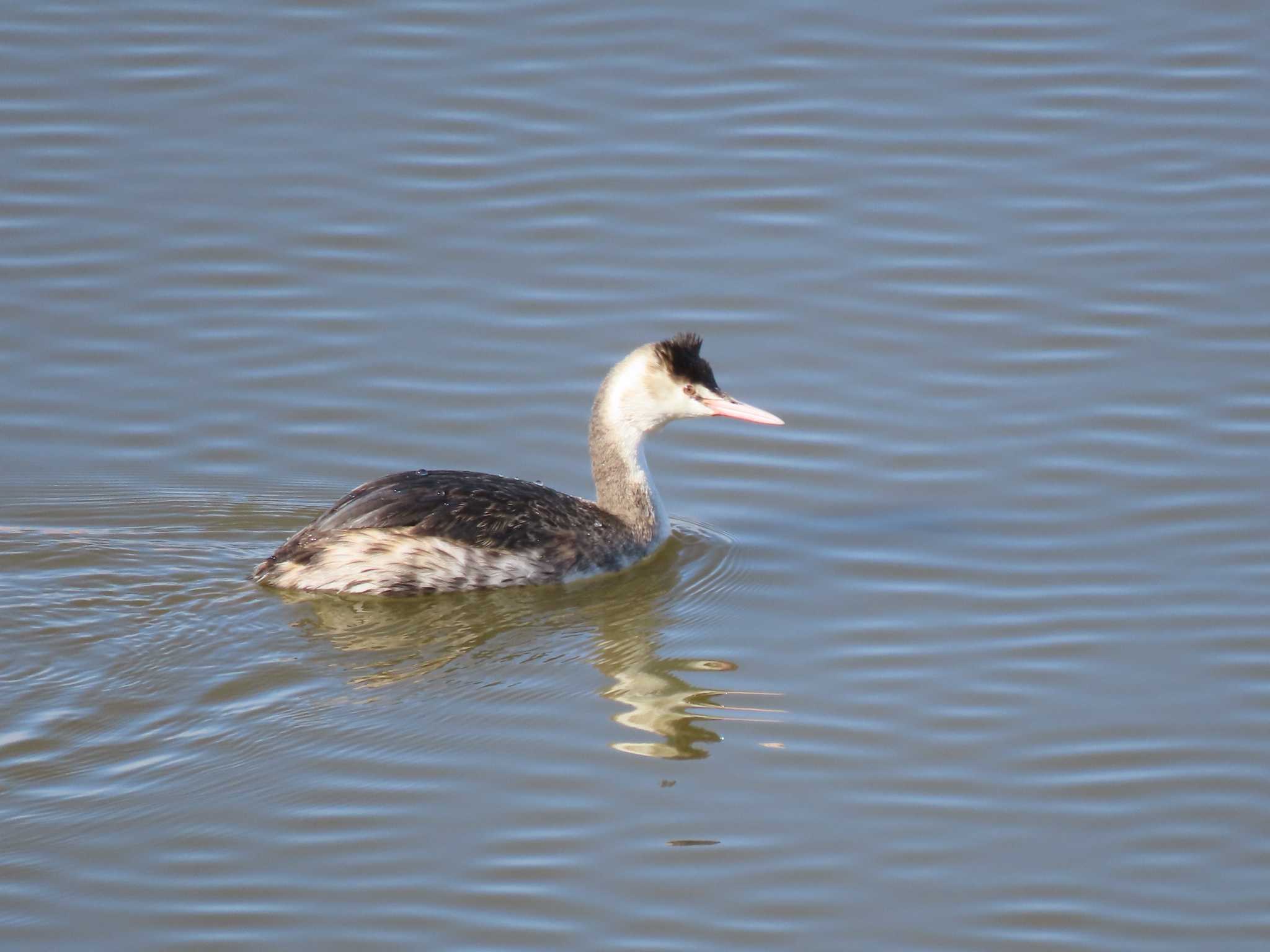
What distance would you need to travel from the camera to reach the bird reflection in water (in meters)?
7.42

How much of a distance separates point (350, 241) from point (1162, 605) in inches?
198

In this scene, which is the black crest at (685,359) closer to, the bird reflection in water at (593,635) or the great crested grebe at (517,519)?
the great crested grebe at (517,519)

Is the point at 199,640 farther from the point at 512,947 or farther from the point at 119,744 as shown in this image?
the point at 512,947

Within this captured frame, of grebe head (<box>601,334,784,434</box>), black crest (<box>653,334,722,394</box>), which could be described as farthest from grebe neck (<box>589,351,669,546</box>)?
black crest (<box>653,334,722,394</box>)

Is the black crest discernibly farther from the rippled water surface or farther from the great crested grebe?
the rippled water surface

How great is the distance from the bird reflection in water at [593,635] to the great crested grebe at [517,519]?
8 cm

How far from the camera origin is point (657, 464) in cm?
993

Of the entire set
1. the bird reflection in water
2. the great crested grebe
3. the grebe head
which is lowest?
the bird reflection in water

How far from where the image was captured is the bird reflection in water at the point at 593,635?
292 inches

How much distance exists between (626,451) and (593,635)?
128 centimetres

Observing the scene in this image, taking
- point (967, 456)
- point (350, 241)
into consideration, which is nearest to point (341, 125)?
point (350, 241)

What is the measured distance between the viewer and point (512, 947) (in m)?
5.86

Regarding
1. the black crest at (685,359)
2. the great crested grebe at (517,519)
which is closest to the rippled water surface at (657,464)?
the great crested grebe at (517,519)

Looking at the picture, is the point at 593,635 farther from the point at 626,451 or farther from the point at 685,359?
the point at 685,359
